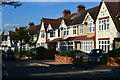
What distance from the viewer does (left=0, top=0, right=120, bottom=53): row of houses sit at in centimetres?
3011

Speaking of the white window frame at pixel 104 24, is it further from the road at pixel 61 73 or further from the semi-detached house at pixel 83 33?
the road at pixel 61 73

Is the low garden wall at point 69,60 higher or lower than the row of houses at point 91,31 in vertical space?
lower

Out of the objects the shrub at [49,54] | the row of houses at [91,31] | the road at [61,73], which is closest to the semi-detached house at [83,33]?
the row of houses at [91,31]

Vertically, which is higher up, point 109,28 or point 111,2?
point 111,2

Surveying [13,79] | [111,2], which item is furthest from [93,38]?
[13,79]

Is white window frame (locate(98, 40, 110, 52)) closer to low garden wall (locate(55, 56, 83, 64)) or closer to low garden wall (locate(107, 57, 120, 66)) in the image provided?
low garden wall (locate(55, 56, 83, 64))

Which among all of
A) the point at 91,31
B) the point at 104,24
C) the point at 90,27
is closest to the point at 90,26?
the point at 90,27

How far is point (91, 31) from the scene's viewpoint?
34.8 m

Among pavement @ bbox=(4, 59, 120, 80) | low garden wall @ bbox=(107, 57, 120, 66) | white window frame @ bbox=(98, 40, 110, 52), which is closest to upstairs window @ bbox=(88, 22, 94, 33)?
white window frame @ bbox=(98, 40, 110, 52)

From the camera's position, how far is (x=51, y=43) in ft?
153

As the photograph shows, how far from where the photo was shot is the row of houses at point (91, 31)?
Answer: 98.8 ft

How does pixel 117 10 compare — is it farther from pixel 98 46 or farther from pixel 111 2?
pixel 98 46

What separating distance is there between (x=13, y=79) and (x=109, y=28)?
20.9 meters

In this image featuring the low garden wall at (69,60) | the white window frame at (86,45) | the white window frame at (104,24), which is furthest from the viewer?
the white window frame at (86,45)
